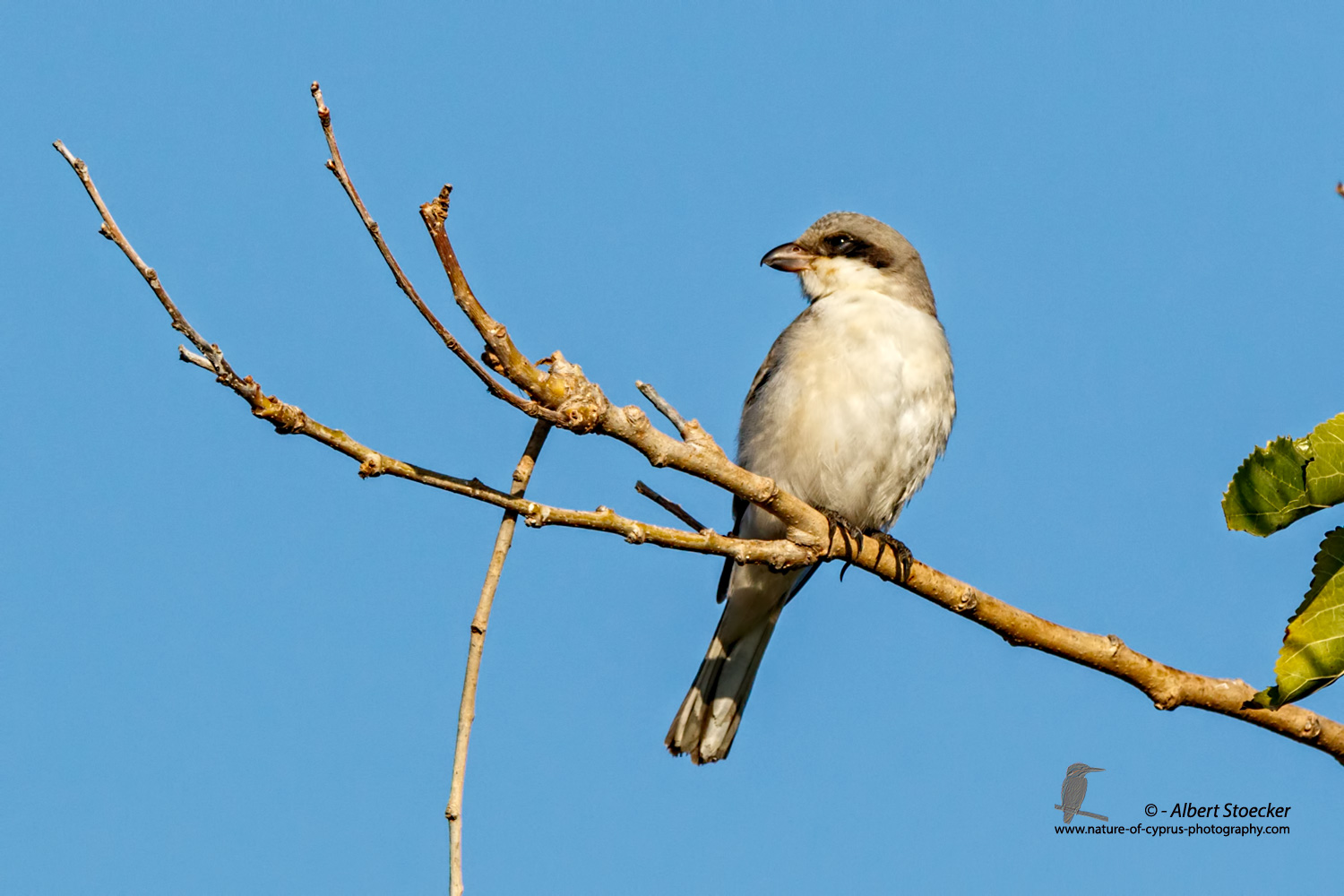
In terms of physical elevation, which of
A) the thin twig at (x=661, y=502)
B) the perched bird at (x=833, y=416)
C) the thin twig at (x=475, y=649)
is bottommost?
the thin twig at (x=475, y=649)

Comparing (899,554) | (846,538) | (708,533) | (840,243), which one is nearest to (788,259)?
(840,243)

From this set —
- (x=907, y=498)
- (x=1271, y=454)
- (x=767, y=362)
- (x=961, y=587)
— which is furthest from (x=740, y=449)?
(x=1271, y=454)

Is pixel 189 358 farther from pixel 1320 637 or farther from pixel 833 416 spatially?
pixel 833 416

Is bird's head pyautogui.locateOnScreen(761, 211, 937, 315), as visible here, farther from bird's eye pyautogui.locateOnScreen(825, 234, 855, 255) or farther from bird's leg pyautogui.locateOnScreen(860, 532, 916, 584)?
bird's leg pyautogui.locateOnScreen(860, 532, 916, 584)

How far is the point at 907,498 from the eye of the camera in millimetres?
A: 7094

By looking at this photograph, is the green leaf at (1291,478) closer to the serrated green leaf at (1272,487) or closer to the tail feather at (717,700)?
the serrated green leaf at (1272,487)

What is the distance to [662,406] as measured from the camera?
4324mm

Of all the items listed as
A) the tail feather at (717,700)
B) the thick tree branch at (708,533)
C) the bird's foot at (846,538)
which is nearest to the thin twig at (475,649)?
the thick tree branch at (708,533)

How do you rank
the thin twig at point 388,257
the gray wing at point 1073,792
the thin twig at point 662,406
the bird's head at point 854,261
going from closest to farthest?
the thin twig at point 388,257, the thin twig at point 662,406, the gray wing at point 1073,792, the bird's head at point 854,261

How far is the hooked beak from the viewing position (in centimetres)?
766

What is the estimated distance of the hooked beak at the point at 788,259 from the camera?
25.1 feet

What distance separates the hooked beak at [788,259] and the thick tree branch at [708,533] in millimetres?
2583

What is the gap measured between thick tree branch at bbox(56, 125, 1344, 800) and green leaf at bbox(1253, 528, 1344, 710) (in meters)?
0.97

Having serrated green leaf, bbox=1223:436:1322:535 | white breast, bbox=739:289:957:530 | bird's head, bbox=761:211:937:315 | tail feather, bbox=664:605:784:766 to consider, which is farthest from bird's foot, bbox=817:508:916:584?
serrated green leaf, bbox=1223:436:1322:535
